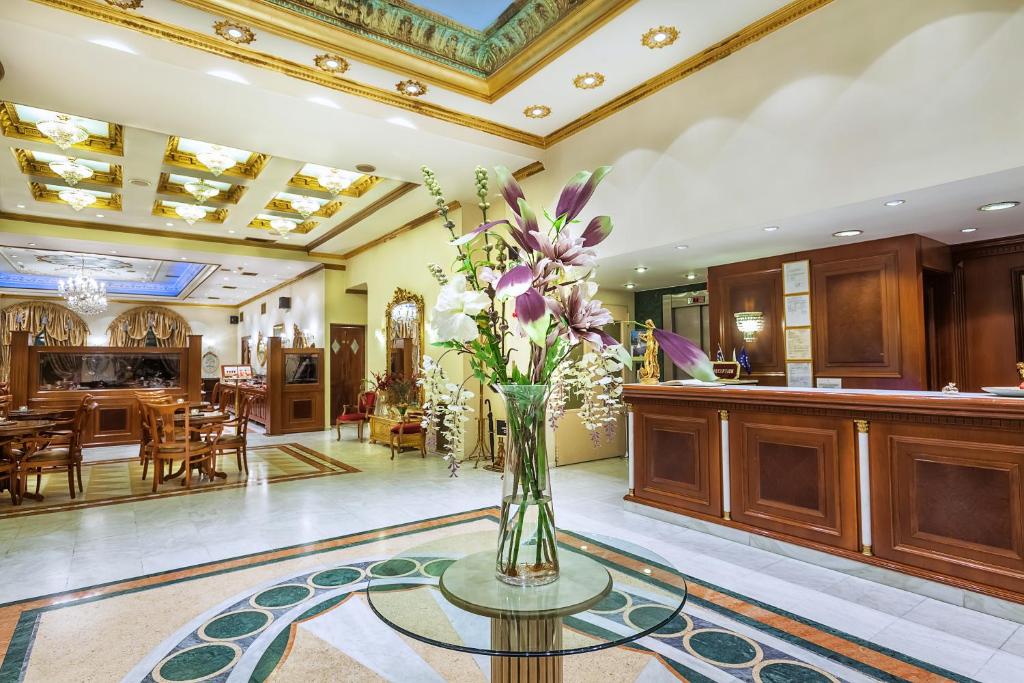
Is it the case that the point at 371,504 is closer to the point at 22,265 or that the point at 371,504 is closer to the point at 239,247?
the point at 239,247

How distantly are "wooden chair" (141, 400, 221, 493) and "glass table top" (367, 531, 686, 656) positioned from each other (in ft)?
17.4

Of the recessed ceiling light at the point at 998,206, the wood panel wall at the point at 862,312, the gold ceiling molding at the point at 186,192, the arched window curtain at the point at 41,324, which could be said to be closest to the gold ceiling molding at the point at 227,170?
the gold ceiling molding at the point at 186,192

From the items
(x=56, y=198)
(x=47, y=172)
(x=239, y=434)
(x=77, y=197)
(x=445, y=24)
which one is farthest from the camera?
(x=56, y=198)

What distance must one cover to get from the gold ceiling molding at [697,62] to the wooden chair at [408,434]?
453cm

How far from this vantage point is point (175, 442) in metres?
6.39

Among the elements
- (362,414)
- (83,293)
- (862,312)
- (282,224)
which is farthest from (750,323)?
(83,293)

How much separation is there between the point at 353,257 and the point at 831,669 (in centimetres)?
1119

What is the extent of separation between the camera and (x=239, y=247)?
1124 centimetres

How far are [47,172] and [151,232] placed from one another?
112 inches

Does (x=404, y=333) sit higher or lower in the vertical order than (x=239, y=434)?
higher

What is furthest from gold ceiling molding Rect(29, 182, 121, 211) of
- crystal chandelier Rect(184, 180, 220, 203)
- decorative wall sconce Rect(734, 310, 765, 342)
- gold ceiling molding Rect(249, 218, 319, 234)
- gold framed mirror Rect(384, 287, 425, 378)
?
decorative wall sconce Rect(734, 310, 765, 342)

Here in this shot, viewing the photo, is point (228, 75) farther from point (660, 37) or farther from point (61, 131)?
point (660, 37)

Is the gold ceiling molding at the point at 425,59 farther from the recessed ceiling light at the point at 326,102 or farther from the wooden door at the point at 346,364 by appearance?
the wooden door at the point at 346,364

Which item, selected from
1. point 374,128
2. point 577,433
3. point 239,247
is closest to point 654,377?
point 577,433
